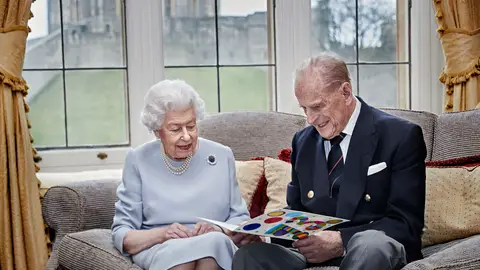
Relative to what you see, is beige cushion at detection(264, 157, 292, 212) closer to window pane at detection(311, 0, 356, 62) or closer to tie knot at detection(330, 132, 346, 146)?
tie knot at detection(330, 132, 346, 146)

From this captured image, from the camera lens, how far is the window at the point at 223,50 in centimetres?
371

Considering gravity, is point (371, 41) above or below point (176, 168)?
above

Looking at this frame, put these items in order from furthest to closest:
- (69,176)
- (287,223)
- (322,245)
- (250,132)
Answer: (69,176)
(250,132)
(322,245)
(287,223)

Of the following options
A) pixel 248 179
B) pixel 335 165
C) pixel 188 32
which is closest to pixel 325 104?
pixel 335 165

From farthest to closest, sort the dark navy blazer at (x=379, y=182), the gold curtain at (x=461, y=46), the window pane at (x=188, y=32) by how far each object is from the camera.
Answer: the window pane at (x=188, y=32) < the gold curtain at (x=461, y=46) < the dark navy blazer at (x=379, y=182)

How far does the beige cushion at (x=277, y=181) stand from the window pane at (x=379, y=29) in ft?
3.98

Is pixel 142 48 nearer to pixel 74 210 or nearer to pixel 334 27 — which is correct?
pixel 334 27

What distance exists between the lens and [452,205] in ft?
8.51

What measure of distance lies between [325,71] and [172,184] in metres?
0.69

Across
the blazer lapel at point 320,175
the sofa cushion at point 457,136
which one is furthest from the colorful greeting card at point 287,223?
the sofa cushion at point 457,136

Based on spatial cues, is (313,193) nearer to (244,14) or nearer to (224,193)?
(224,193)

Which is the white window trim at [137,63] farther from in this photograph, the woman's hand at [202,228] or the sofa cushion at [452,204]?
A: the sofa cushion at [452,204]

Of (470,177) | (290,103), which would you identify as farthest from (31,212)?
(470,177)

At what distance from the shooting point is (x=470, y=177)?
262 centimetres
